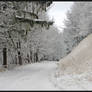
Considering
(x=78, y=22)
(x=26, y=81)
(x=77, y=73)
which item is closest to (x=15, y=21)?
(x=26, y=81)

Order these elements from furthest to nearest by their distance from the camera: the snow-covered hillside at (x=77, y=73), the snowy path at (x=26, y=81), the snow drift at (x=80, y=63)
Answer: the snow drift at (x=80, y=63) → the snowy path at (x=26, y=81) → the snow-covered hillside at (x=77, y=73)

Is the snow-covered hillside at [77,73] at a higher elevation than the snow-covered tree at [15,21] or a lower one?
lower

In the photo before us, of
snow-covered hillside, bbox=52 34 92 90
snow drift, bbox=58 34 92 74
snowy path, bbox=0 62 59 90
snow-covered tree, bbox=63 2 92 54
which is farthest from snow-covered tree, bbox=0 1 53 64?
snow-covered tree, bbox=63 2 92 54

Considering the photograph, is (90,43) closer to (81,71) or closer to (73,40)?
(81,71)

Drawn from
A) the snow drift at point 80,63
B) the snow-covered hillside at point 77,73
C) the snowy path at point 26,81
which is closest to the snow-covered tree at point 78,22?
the snow-covered hillside at point 77,73

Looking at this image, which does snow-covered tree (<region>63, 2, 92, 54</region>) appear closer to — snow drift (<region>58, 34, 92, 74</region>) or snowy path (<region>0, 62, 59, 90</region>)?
snow drift (<region>58, 34, 92, 74</region>)

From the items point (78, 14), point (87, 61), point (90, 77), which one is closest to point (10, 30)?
point (87, 61)

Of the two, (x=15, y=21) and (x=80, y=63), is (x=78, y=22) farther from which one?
(x=80, y=63)

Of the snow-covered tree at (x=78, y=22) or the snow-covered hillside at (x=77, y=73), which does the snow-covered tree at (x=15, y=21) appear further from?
the snow-covered tree at (x=78, y=22)

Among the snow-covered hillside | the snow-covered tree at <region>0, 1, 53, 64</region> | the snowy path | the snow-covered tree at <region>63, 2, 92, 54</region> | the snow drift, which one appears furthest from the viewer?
the snow-covered tree at <region>63, 2, 92, 54</region>

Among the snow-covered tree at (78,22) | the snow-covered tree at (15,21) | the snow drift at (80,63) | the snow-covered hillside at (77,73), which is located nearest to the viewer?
the snow-covered hillside at (77,73)

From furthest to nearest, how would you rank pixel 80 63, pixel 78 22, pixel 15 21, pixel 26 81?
pixel 78 22, pixel 15 21, pixel 80 63, pixel 26 81

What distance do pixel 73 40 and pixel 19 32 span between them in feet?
66.0

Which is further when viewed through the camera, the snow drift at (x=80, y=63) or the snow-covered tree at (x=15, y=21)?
the snow-covered tree at (x=15, y=21)
